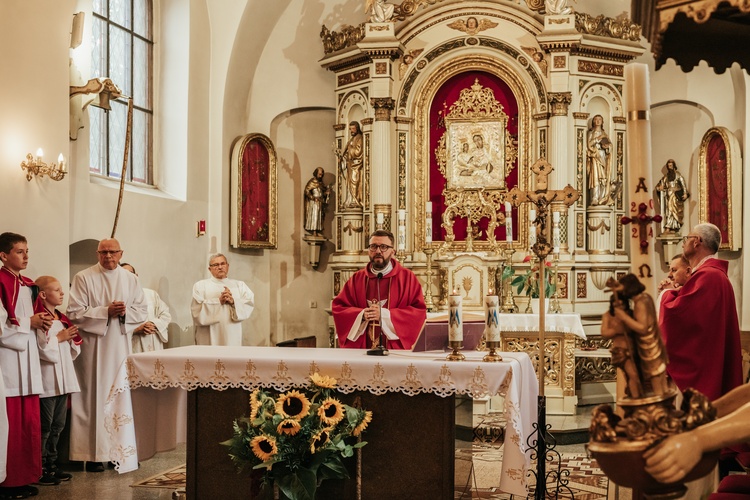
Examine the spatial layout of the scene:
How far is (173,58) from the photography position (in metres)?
11.2

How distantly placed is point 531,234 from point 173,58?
5.04 m

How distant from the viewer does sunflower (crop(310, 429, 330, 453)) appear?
16.1ft

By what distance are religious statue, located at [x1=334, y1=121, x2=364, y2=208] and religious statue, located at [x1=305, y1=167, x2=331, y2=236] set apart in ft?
2.30

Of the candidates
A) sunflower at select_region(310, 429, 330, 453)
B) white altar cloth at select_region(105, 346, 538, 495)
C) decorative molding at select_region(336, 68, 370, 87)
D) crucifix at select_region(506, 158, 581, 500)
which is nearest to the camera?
crucifix at select_region(506, 158, 581, 500)

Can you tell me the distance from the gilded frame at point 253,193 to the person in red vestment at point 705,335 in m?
7.29

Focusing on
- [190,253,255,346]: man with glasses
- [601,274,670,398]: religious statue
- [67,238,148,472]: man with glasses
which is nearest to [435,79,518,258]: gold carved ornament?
[190,253,255,346]: man with glasses

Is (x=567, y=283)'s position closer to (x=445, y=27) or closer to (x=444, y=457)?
(x=445, y=27)

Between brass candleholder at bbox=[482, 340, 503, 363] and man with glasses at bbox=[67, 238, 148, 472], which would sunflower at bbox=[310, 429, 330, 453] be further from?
man with glasses at bbox=[67, 238, 148, 472]

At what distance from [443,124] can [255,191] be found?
2765mm

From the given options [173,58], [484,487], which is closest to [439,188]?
[173,58]

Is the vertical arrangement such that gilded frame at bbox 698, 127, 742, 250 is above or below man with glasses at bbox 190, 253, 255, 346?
above

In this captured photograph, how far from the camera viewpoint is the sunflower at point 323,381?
5090 millimetres

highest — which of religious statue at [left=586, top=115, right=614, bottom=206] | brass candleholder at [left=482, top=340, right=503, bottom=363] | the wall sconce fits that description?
religious statue at [left=586, top=115, right=614, bottom=206]

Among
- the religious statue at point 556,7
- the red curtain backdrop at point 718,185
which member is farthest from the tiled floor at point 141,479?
the religious statue at point 556,7
